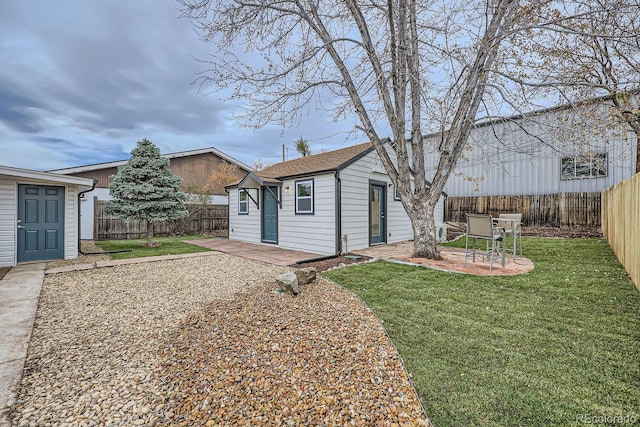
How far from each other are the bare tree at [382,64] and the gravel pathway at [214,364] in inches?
163

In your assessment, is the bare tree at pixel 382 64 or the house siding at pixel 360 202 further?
the house siding at pixel 360 202

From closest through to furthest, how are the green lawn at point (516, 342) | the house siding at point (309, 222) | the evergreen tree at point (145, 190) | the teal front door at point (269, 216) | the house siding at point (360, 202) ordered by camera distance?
the green lawn at point (516, 342)
the house siding at point (309, 222)
the house siding at point (360, 202)
the teal front door at point (269, 216)
the evergreen tree at point (145, 190)

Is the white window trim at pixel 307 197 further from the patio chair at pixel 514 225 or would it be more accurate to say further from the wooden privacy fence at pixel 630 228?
the wooden privacy fence at pixel 630 228

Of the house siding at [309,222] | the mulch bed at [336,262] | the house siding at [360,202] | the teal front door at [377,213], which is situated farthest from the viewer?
the teal front door at [377,213]

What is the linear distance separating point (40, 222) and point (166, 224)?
265 inches

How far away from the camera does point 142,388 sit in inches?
81.0

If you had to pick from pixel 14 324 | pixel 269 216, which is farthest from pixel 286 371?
pixel 269 216

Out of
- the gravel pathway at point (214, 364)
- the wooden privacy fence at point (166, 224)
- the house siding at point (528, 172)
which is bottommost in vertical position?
the gravel pathway at point (214, 364)

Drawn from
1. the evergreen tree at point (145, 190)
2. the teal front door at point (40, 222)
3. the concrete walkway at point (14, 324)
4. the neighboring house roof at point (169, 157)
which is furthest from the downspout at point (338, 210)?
the neighboring house roof at point (169, 157)

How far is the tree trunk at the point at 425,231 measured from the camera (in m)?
6.54

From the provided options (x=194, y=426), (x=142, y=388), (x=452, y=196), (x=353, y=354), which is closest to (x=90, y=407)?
(x=142, y=388)

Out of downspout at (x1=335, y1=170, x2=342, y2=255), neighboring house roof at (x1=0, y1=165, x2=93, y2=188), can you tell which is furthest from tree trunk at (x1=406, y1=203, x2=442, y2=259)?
neighboring house roof at (x1=0, y1=165, x2=93, y2=188)

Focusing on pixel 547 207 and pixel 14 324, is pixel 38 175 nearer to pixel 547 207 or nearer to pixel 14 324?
pixel 14 324

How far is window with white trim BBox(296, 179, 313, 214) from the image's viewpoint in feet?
27.2
